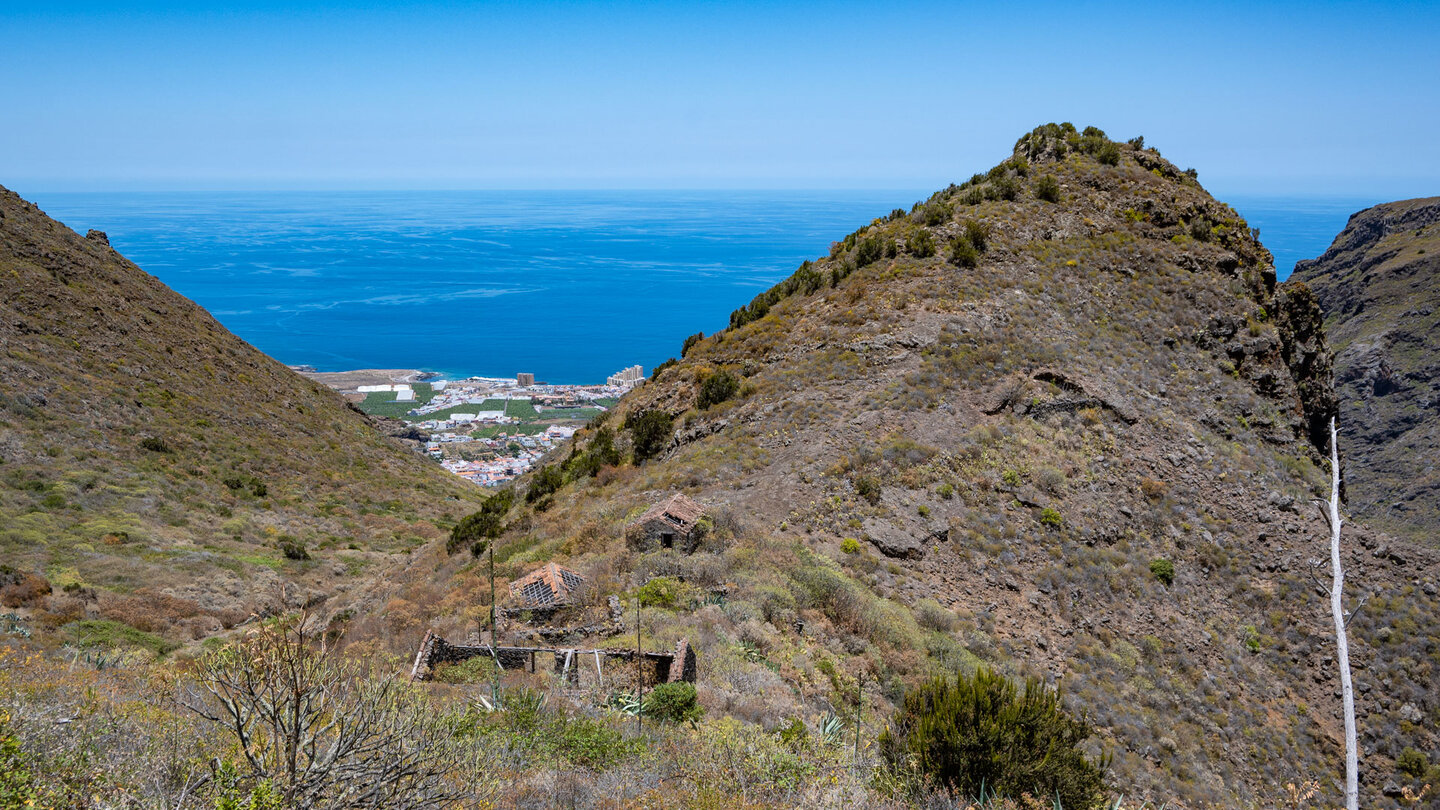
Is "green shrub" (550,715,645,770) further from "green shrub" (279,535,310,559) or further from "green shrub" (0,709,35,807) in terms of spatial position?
"green shrub" (279,535,310,559)

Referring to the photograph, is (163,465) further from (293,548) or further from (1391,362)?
(1391,362)

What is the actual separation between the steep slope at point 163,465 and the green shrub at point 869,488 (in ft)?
37.2

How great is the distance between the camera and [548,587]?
1127 cm

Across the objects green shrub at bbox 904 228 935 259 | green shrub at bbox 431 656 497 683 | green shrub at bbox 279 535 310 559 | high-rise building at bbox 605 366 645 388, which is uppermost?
green shrub at bbox 904 228 935 259

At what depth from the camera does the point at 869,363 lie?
1947 centimetres

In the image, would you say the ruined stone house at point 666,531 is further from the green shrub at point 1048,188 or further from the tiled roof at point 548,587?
the green shrub at point 1048,188

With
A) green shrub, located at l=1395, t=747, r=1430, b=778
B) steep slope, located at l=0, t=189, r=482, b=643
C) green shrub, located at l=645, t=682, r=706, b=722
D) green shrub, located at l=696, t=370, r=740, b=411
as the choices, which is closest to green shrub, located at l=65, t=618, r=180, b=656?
steep slope, located at l=0, t=189, r=482, b=643

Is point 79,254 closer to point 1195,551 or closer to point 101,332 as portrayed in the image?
point 101,332

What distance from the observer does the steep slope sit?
18.2 meters

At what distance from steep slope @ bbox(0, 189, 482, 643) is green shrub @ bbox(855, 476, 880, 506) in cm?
1133

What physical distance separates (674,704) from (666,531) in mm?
5227

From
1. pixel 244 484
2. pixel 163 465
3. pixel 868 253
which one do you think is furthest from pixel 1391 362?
pixel 163 465

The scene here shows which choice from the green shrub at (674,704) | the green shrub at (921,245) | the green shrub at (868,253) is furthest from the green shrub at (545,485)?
the green shrub at (921,245)

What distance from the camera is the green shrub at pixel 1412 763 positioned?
471 inches
